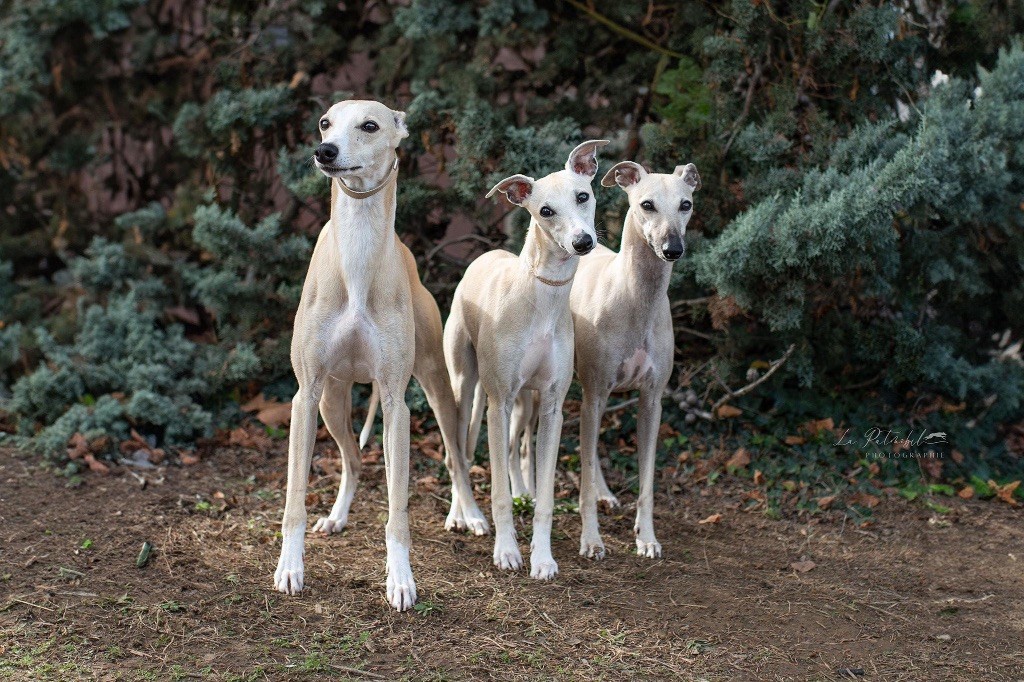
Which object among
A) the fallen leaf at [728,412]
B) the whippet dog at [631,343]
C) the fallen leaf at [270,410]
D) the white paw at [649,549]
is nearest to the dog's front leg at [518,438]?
the whippet dog at [631,343]

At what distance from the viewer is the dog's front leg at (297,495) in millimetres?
4508

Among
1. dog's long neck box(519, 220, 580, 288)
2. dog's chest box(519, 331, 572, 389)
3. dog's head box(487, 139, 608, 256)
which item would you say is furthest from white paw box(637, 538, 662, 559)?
dog's head box(487, 139, 608, 256)

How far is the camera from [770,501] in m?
5.88

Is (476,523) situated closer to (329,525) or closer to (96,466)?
(329,525)

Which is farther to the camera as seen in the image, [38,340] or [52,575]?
[38,340]

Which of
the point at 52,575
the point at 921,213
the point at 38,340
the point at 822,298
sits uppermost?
the point at 921,213

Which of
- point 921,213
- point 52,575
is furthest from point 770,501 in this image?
point 52,575

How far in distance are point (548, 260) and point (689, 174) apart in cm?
80

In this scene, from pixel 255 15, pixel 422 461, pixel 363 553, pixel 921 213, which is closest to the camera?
pixel 363 553

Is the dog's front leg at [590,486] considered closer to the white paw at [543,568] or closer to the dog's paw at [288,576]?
the white paw at [543,568]

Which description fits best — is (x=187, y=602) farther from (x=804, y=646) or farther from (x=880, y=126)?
(x=880, y=126)

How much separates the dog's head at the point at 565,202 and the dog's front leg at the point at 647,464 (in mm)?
1008

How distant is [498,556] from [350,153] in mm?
1864

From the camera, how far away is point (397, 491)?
179 inches
